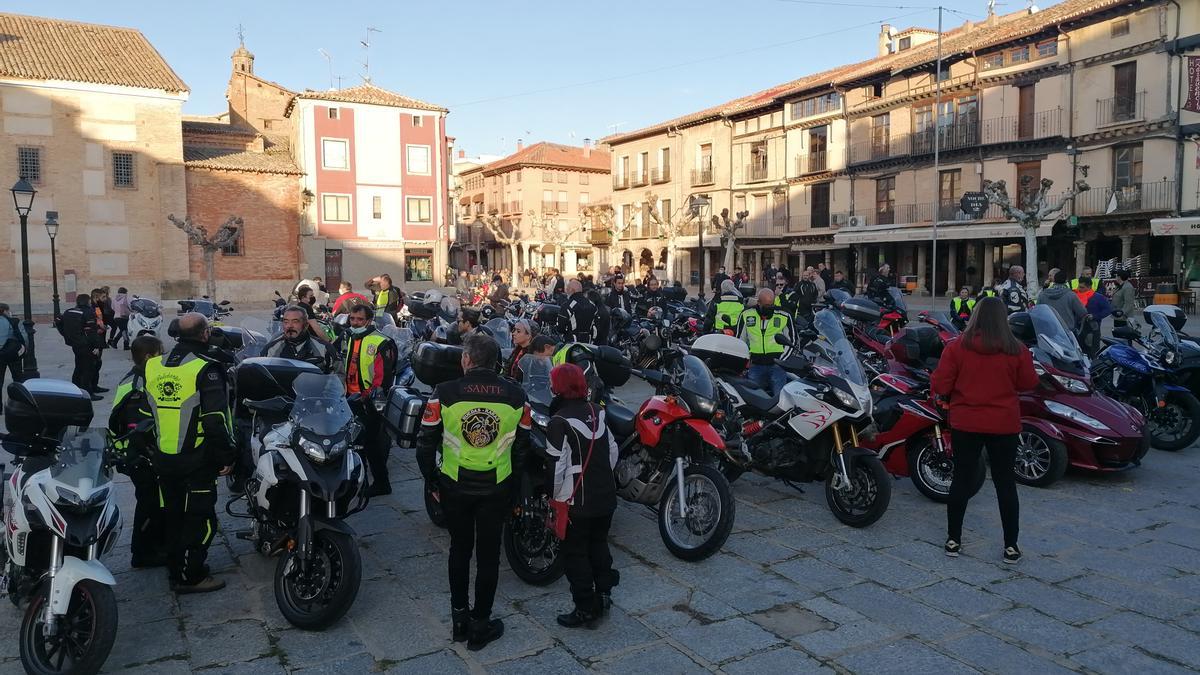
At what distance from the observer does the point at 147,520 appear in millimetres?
5223

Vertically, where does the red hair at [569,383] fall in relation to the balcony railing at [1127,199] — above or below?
below

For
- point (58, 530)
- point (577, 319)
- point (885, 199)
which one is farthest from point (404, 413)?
point (885, 199)

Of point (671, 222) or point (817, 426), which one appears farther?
point (671, 222)

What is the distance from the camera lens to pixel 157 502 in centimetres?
506

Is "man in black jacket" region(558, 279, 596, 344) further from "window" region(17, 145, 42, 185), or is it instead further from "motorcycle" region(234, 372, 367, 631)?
"window" region(17, 145, 42, 185)

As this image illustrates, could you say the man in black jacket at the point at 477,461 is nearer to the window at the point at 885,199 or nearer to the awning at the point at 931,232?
the awning at the point at 931,232

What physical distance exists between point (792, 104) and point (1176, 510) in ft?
123

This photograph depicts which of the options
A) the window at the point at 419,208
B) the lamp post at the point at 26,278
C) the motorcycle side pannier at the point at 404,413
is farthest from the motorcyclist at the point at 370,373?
the window at the point at 419,208

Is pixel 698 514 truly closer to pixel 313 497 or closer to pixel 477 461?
pixel 477 461

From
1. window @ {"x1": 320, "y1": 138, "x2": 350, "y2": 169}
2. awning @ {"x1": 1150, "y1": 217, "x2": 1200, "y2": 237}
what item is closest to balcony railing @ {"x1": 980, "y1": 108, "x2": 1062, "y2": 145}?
awning @ {"x1": 1150, "y1": 217, "x2": 1200, "y2": 237}

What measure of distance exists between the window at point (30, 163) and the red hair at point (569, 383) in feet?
125

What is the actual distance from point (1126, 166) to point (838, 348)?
1070 inches

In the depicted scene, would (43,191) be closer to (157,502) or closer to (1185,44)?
(157,502)

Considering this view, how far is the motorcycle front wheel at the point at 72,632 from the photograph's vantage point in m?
3.76
